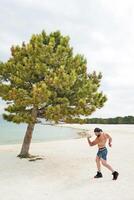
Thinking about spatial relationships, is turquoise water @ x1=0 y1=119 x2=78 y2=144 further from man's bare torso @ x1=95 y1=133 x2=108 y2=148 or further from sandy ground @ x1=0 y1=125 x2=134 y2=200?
man's bare torso @ x1=95 y1=133 x2=108 y2=148

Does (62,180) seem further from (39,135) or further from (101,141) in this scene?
(39,135)

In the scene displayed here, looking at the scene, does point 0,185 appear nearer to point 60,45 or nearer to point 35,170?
point 35,170

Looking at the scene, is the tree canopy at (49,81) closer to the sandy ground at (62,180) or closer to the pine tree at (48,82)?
the pine tree at (48,82)

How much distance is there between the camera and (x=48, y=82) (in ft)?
67.1

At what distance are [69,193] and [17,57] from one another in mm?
10989

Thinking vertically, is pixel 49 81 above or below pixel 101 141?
above

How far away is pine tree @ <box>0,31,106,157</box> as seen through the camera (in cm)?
2070

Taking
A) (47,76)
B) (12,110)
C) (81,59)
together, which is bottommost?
(12,110)

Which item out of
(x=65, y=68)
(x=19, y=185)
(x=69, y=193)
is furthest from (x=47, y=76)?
(x=69, y=193)

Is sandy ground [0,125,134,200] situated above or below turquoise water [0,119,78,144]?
below

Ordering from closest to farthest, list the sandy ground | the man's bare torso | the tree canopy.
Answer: the sandy ground → the man's bare torso → the tree canopy

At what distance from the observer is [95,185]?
46.8 feet

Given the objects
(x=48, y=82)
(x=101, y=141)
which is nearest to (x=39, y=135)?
(x=48, y=82)

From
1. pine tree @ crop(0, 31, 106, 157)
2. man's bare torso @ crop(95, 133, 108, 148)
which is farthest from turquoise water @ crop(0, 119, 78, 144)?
man's bare torso @ crop(95, 133, 108, 148)
